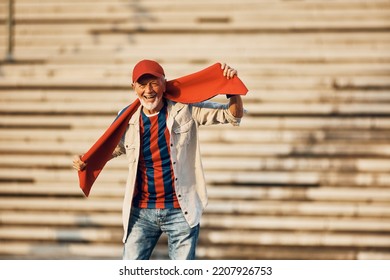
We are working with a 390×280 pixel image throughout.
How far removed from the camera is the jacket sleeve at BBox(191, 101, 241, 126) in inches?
173

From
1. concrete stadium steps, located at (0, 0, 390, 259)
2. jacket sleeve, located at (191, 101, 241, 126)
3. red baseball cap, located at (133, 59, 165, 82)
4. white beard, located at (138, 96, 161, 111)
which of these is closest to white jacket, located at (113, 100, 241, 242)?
jacket sleeve, located at (191, 101, 241, 126)

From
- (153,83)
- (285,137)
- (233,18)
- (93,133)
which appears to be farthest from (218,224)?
(153,83)

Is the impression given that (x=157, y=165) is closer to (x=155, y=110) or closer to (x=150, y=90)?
(x=155, y=110)

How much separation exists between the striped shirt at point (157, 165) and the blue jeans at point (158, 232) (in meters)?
0.06

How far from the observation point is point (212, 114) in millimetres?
4504

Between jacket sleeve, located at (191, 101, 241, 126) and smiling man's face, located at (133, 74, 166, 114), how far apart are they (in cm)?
26

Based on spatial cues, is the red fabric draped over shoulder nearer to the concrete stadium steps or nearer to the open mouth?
the open mouth

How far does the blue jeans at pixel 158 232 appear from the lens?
177 inches

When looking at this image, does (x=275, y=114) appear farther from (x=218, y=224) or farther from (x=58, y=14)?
(x=58, y=14)

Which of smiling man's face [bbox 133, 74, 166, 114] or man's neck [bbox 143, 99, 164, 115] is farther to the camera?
man's neck [bbox 143, 99, 164, 115]

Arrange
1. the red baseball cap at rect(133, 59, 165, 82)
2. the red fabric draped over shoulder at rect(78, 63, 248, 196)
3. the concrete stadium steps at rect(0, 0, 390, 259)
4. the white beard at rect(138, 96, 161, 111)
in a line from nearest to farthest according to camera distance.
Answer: the red baseball cap at rect(133, 59, 165, 82)
the white beard at rect(138, 96, 161, 111)
the red fabric draped over shoulder at rect(78, 63, 248, 196)
the concrete stadium steps at rect(0, 0, 390, 259)

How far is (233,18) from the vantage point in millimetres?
7254

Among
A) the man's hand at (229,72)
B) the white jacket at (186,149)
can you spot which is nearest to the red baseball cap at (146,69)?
the white jacket at (186,149)
